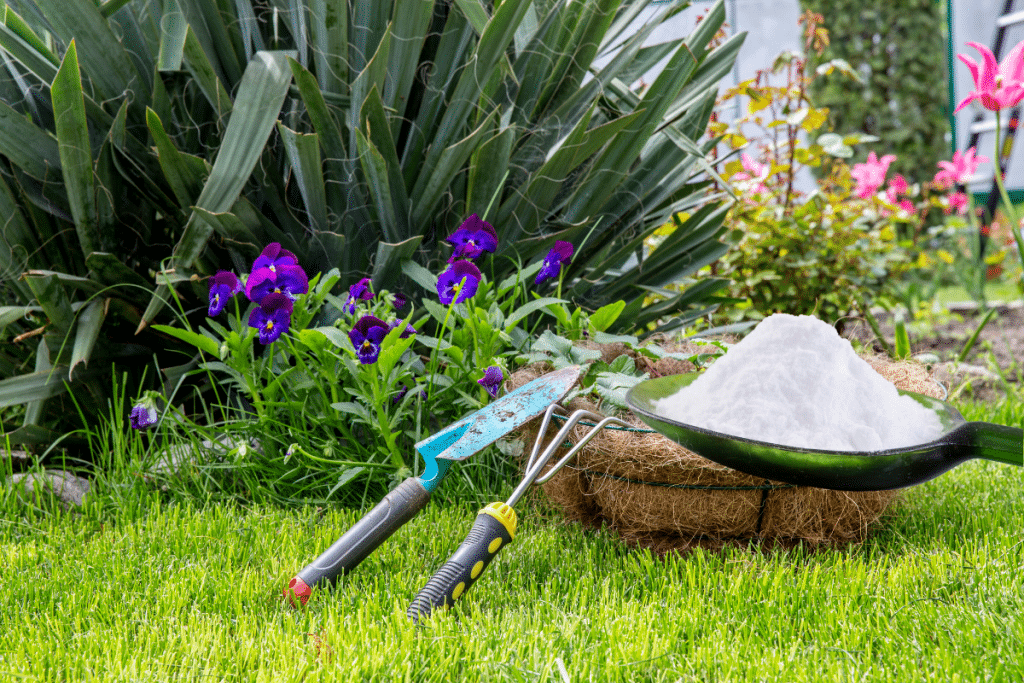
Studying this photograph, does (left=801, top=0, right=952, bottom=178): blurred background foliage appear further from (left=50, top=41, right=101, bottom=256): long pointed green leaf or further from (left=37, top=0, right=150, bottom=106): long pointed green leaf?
(left=50, top=41, right=101, bottom=256): long pointed green leaf

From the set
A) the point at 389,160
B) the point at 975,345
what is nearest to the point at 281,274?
the point at 389,160

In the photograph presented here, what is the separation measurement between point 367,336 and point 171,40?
92 centimetres

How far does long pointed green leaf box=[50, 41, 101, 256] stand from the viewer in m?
1.47

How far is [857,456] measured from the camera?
0.83 meters

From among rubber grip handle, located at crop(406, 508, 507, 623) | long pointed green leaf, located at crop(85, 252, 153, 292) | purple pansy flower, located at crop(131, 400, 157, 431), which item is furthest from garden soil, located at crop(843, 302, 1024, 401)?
long pointed green leaf, located at crop(85, 252, 153, 292)

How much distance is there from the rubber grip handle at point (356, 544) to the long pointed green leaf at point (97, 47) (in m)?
1.24

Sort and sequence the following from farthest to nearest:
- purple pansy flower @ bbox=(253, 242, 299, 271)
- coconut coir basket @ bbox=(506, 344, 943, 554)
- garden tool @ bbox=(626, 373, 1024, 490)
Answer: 1. purple pansy flower @ bbox=(253, 242, 299, 271)
2. coconut coir basket @ bbox=(506, 344, 943, 554)
3. garden tool @ bbox=(626, 373, 1024, 490)

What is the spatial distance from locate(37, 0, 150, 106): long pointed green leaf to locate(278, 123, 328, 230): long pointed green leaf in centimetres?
40

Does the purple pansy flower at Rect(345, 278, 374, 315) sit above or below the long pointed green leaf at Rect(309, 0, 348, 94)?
below

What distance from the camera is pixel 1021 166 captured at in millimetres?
5426

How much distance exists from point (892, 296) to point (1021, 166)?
3561 millimetres

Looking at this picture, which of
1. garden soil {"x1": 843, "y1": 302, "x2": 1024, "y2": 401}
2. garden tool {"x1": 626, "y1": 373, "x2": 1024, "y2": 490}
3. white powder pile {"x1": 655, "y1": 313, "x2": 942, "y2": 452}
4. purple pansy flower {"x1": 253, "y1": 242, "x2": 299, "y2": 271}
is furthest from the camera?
garden soil {"x1": 843, "y1": 302, "x2": 1024, "y2": 401}

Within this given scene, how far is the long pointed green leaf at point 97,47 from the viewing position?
1.58 meters

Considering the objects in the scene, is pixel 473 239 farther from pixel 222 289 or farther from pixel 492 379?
pixel 222 289
